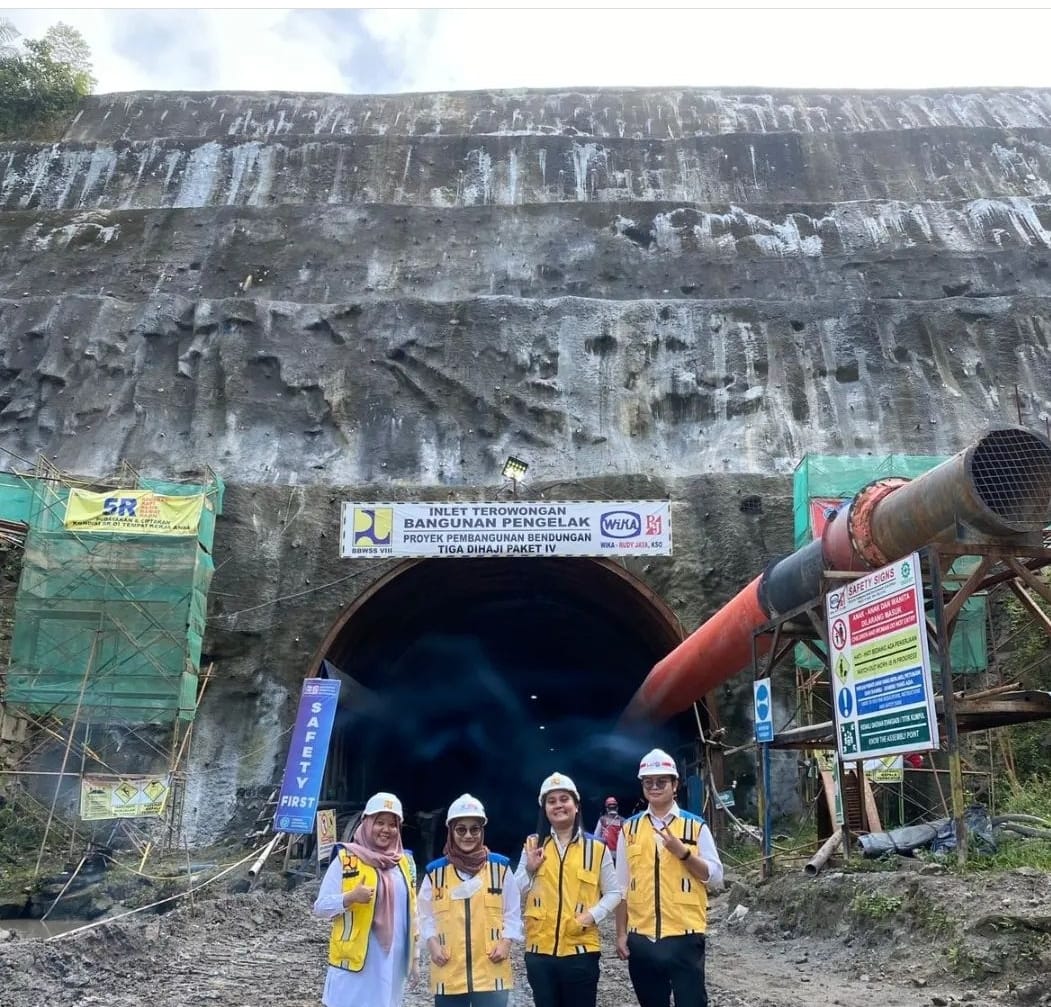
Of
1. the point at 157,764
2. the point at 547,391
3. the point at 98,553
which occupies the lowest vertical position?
the point at 157,764

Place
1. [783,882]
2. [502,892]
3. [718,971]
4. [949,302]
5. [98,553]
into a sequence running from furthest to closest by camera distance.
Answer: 1. [949,302]
2. [98,553]
3. [783,882]
4. [718,971]
5. [502,892]

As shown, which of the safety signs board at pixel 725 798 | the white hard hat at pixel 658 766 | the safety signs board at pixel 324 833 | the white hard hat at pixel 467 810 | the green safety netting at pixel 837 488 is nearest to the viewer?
the white hard hat at pixel 467 810

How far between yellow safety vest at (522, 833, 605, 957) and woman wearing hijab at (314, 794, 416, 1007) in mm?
545

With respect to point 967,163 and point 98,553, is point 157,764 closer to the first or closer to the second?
point 98,553

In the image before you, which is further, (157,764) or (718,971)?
(157,764)

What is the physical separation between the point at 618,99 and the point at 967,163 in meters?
12.2

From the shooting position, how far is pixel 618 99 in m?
34.2

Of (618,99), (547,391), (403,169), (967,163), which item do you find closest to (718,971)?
(547,391)

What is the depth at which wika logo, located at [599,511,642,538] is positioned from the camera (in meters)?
14.8

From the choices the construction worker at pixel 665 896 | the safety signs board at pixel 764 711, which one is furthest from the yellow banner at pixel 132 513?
the construction worker at pixel 665 896

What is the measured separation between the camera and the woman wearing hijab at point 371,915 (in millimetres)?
3797

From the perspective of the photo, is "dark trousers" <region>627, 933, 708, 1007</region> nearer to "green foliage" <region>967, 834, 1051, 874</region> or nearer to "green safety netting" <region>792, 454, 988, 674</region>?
"green foliage" <region>967, 834, 1051, 874</region>

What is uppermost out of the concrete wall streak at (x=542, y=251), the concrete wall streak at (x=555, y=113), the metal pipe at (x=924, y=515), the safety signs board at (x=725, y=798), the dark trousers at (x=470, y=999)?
the concrete wall streak at (x=555, y=113)

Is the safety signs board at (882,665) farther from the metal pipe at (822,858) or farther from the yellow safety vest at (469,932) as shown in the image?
the yellow safety vest at (469,932)
